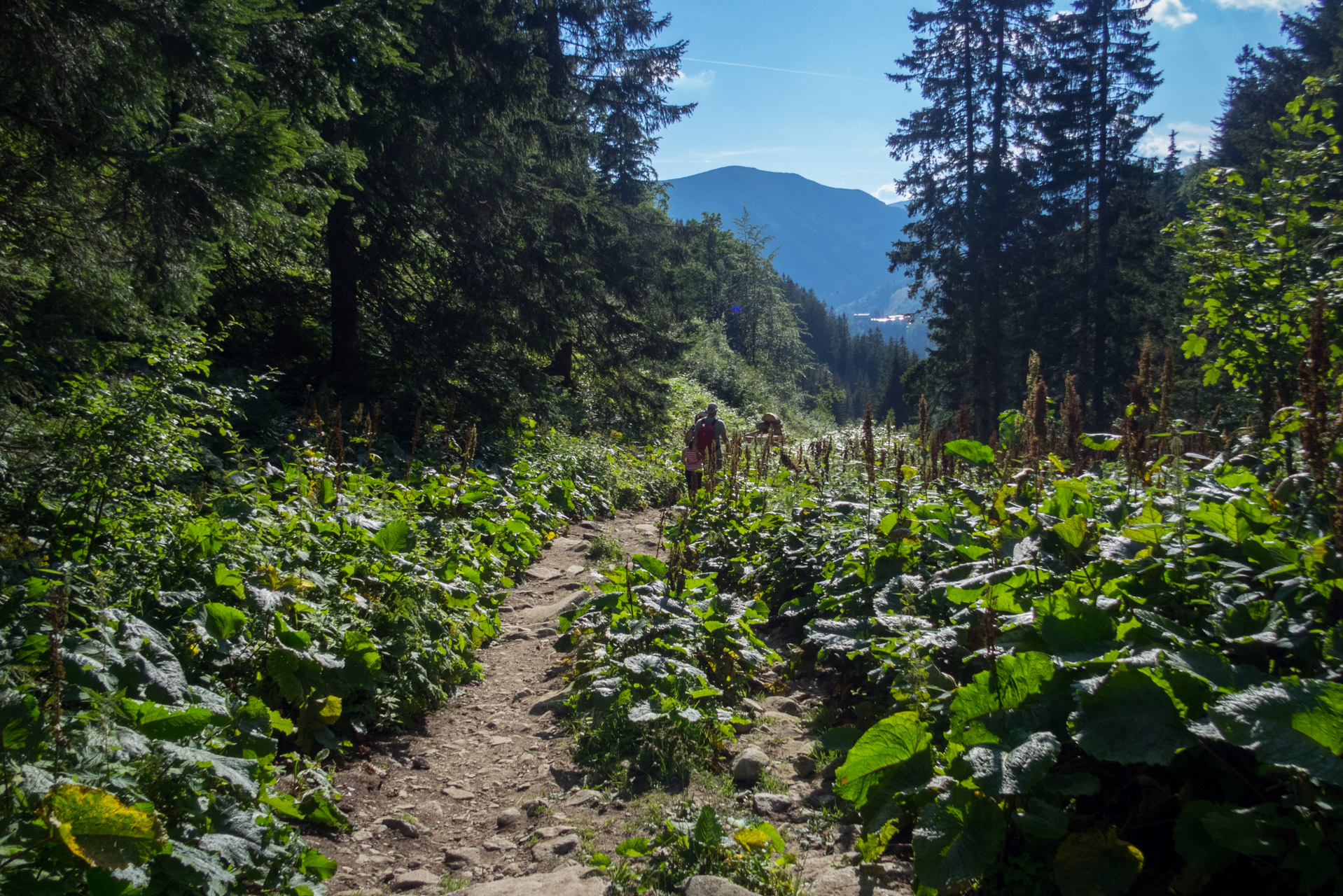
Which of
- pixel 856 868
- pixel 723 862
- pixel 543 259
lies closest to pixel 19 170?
pixel 723 862

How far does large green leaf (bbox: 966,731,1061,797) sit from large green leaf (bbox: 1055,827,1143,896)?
0.79 ft

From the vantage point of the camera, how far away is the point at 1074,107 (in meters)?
24.4

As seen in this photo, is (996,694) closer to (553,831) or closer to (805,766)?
(805,766)

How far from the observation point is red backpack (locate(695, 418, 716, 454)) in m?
11.3

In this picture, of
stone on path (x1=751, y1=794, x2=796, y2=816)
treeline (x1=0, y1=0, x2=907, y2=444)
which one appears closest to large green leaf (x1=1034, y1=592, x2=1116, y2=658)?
stone on path (x1=751, y1=794, x2=796, y2=816)

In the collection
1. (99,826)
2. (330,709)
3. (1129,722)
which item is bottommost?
(330,709)

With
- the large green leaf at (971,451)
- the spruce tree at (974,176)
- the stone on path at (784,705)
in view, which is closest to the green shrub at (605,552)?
the stone on path at (784,705)

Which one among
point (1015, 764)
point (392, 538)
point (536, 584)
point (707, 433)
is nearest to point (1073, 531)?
point (1015, 764)

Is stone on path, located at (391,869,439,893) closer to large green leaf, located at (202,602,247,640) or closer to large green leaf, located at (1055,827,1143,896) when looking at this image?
large green leaf, located at (202,602,247,640)

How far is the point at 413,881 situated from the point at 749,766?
67.6 inches

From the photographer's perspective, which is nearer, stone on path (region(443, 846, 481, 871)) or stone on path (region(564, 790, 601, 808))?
stone on path (region(443, 846, 481, 871))

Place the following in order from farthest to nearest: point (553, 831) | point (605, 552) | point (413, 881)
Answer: point (605, 552), point (553, 831), point (413, 881)

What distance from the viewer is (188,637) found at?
327cm

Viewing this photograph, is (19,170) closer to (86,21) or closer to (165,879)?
(86,21)
